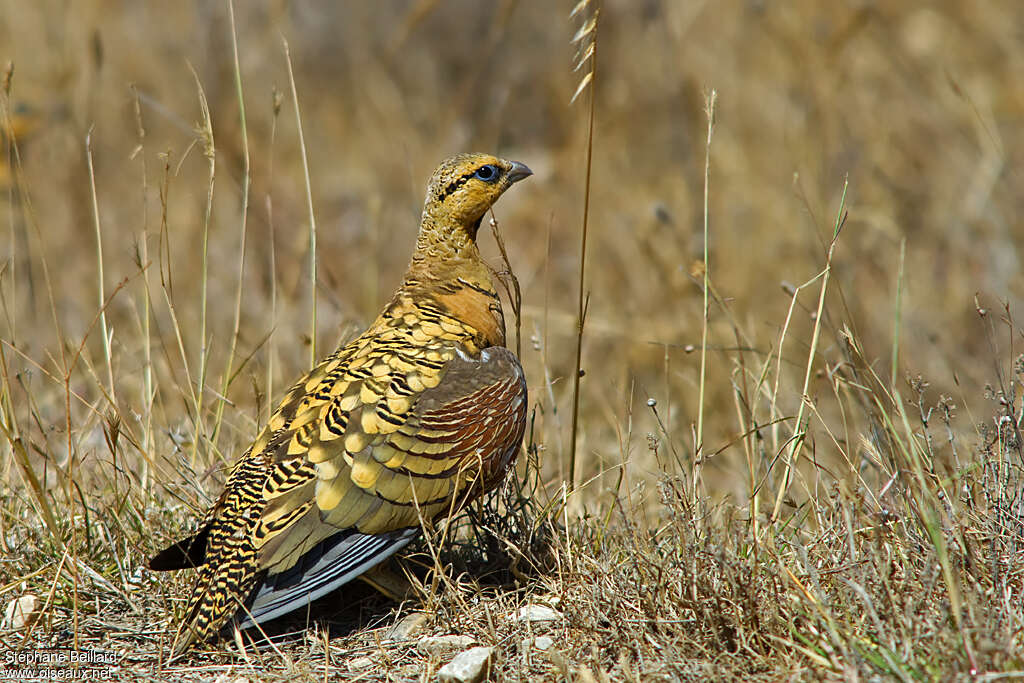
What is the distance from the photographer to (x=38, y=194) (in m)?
8.14

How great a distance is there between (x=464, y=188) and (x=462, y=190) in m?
0.01

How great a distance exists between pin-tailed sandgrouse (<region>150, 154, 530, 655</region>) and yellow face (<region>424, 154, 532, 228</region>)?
36 cm

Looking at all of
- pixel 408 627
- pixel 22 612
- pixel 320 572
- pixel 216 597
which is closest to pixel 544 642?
pixel 408 627

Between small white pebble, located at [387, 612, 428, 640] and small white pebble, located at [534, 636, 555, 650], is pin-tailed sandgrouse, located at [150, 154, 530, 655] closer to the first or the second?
small white pebble, located at [387, 612, 428, 640]

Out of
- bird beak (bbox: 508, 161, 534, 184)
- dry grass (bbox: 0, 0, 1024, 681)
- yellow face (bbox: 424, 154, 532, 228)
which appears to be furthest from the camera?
bird beak (bbox: 508, 161, 534, 184)

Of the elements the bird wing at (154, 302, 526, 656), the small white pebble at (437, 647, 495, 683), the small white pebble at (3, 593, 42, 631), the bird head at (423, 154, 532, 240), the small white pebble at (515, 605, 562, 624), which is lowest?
the small white pebble at (515, 605, 562, 624)

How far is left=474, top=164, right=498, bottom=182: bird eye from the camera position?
12.8 feet

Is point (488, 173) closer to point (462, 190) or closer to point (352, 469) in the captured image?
point (462, 190)

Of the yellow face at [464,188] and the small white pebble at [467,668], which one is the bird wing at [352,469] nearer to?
the small white pebble at [467,668]

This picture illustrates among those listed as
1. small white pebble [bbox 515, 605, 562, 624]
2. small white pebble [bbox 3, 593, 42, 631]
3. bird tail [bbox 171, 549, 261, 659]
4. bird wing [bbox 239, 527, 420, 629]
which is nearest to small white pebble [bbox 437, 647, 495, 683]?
small white pebble [bbox 515, 605, 562, 624]

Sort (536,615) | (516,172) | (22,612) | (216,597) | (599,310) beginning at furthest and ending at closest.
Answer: (599,310) → (516,172) → (22,612) → (536,615) → (216,597)

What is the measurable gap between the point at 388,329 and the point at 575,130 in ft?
18.7

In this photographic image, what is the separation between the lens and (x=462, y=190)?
3875 mm

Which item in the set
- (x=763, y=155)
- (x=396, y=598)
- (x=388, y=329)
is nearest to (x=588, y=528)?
(x=396, y=598)
